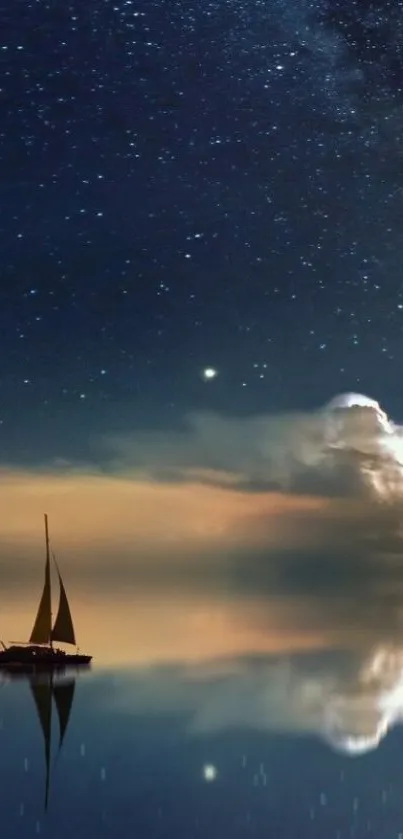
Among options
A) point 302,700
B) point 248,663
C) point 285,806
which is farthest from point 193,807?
point 248,663

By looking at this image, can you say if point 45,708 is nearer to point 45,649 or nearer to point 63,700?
point 63,700

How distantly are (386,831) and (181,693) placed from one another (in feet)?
88.4

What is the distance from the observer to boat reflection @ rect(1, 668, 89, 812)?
114 ft

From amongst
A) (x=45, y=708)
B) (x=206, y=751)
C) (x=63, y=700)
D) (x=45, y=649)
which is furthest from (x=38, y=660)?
(x=206, y=751)

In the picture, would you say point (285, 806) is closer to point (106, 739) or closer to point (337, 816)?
point (337, 816)

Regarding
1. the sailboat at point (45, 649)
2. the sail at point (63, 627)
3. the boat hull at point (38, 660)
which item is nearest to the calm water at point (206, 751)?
the boat hull at point (38, 660)

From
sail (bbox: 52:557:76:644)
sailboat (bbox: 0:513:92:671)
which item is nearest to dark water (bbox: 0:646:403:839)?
sailboat (bbox: 0:513:92:671)

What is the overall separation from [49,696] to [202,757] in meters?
15.6

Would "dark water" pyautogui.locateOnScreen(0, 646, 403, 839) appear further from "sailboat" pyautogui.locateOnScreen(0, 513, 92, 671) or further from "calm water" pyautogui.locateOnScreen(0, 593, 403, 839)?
"sailboat" pyautogui.locateOnScreen(0, 513, 92, 671)

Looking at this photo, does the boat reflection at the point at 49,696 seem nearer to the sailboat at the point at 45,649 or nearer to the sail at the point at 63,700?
the sail at the point at 63,700

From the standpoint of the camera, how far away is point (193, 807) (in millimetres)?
26500

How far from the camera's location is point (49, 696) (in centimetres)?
4719

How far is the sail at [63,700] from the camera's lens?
39888mm

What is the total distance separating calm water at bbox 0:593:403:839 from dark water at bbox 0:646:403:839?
0.05 m
